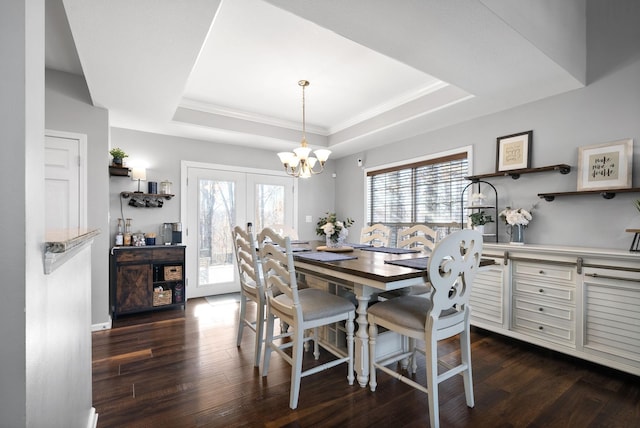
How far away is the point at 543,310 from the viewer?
8.60 ft

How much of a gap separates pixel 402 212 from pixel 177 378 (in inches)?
139

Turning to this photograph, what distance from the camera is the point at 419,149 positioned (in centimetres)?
423

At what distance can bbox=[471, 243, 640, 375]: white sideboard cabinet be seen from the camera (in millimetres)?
2182

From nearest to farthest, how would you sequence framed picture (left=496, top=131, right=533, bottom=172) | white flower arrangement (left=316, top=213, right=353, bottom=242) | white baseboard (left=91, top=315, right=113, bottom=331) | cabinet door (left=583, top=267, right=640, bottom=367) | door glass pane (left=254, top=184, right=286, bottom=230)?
cabinet door (left=583, top=267, right=640, bottom=367) < white flower arrangement (left=316, top=213, right=353, bottom=242) < framed picture (left=496, top=131, right=533, bottom=172) < white baseboard (left=91, top=315, right=113, bottom=331) < door glass pane (left=254, top=184, right=286, bottom=230)

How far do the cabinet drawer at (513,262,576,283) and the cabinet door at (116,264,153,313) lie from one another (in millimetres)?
4033

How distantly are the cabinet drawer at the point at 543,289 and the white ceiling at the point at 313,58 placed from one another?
1.78 m

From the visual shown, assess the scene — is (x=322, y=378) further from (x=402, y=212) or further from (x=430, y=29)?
(x=402, y=212)

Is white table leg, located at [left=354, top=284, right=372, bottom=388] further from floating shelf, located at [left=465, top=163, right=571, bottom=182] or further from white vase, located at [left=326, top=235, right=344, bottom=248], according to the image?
floating shelf, located at [left=465, top=163, right=571, bottom=182]

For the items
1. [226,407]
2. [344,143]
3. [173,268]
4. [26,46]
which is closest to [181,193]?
[173,268]

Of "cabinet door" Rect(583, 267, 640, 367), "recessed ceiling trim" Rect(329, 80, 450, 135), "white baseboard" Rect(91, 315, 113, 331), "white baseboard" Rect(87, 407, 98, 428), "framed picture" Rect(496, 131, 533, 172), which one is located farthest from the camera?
"recessed ceiling trim" Rect(329, 80, 450, 135)

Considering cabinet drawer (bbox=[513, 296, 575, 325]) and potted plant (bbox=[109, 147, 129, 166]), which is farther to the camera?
potted plant (bbox=[109, 147, 129, 166])

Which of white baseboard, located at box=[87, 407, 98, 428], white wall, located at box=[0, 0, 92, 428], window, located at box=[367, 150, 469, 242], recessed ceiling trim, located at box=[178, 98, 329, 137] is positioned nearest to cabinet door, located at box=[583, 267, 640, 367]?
window, located at box=[367, 150, 469, 242]

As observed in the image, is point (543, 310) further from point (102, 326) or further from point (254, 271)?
point (102, 326)

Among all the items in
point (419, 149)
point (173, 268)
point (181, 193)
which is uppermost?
point (419, 149)
